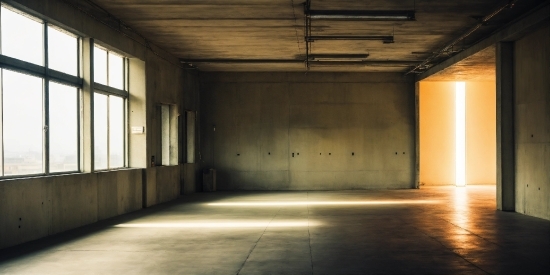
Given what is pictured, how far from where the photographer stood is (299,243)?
909 cm

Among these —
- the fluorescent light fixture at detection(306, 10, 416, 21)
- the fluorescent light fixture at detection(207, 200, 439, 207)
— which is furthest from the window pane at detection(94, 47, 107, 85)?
the fluorescent light fixture at detection(306, 10, 416, 21)

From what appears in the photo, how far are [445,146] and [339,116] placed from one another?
4.77m

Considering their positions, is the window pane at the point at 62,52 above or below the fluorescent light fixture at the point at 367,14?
below

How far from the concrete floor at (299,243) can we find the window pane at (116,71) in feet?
10.6

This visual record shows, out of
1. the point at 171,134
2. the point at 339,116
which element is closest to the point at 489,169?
the point at 339,116

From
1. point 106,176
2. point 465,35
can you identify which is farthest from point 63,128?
point 465,35

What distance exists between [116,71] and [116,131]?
1488mm

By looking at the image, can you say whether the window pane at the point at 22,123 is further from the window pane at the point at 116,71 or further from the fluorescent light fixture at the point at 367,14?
the fluorescent light fixture at the point at 367,14

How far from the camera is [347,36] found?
14.7 metres

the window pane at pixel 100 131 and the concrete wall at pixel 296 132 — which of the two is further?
the concrete wall at pixel 296 132

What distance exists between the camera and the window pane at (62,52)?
1078 centimetres

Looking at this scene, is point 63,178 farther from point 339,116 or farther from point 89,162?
point 339,116

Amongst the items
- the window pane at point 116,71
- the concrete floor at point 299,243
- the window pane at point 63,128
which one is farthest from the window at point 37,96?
the window pane at point 116,71

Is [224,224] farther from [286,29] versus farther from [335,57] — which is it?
[335,57]
